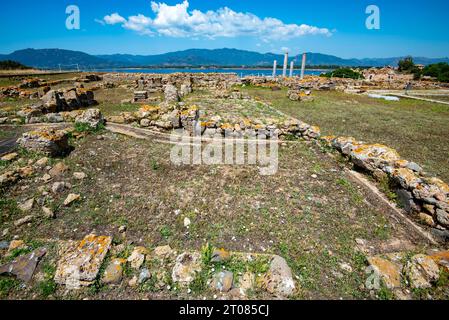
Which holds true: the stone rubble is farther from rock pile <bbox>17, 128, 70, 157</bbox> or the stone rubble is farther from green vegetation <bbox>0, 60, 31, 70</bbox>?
green vegetation <bbox>0, 60, 31, 70</bbox>

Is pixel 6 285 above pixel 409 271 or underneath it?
underneath

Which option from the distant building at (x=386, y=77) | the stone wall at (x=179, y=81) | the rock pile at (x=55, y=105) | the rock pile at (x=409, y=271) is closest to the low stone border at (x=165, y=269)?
the rock pile at (x=409, y=271)

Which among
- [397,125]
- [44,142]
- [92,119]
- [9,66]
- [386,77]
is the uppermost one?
[386,77]

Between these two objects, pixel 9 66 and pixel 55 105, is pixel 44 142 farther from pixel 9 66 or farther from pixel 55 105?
pixel 9 66

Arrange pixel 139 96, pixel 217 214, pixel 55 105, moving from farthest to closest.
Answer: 1. pixel 139 96
2. pixel 55 105
3. pixel 217 214

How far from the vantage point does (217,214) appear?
195 inches

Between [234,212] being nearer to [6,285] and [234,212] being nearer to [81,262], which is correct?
[81,262]

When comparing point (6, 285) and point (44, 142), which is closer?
point (6, 285)

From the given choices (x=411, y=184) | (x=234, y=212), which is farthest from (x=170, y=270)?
(x=411, y=184)

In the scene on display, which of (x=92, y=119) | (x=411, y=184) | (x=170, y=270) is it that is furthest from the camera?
(x=92, y=119)
